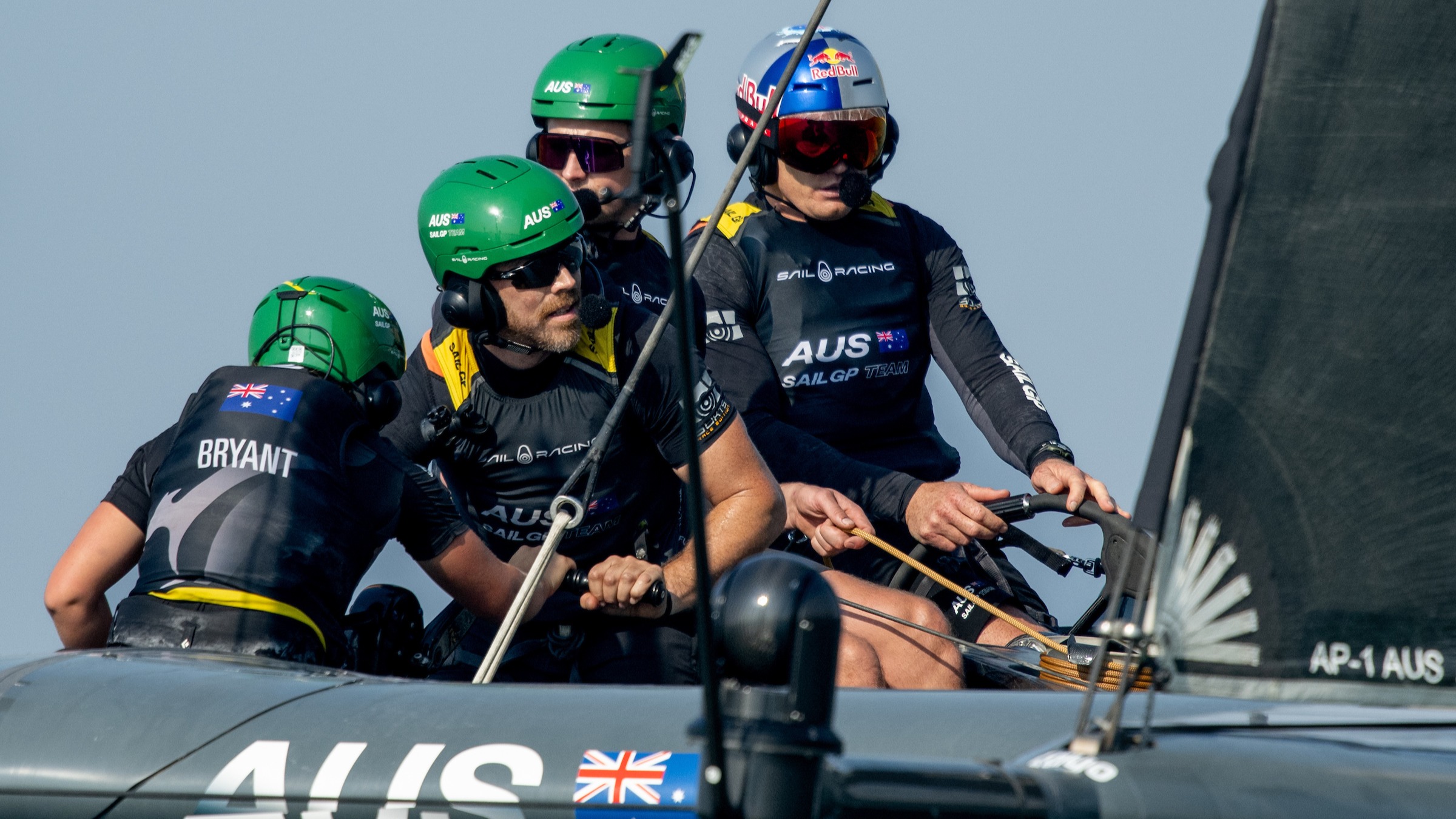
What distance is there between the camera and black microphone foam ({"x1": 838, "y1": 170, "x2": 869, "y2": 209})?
444 centimetres

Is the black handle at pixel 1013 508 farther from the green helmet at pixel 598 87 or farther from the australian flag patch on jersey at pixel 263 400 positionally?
the australian flag patch on jersey at pixel 263 400

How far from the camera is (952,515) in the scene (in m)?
3.75

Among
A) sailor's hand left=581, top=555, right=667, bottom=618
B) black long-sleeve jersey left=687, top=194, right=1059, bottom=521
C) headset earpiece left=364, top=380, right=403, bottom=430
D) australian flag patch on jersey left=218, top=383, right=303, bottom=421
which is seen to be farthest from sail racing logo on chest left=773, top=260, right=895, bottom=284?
australian flag patch on jersey left=218, top=383, right=303, bottom=421

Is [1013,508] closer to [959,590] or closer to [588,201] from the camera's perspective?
[959,590]

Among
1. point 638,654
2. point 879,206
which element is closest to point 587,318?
point 638,654

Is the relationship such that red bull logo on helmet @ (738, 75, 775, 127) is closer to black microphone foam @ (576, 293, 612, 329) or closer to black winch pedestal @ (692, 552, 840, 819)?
black microphone foam @ (576, 293, 612, 329)

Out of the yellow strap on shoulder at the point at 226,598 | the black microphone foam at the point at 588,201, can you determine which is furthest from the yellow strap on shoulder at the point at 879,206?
the yellow strap on shoulder at the point at 226,598

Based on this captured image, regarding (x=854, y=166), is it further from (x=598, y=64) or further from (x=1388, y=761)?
(x=1388, y=761)

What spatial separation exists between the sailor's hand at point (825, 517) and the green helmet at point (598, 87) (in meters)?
1.11

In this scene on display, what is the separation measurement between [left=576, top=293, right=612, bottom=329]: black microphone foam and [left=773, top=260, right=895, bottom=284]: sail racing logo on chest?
97 cm

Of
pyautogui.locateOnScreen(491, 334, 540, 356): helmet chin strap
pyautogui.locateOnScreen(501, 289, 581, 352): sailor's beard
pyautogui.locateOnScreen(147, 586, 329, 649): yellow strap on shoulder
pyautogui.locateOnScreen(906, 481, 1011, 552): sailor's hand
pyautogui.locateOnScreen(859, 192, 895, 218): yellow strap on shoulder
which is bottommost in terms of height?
pyautogui.locateOnScreen(147, 586, 329, 649): yellow strap on shoulder

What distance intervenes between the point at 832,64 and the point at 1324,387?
113 inches

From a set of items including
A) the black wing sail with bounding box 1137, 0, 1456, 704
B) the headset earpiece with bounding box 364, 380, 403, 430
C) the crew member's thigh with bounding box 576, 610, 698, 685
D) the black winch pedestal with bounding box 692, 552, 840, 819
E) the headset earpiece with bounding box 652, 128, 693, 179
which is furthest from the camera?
the headset earpiece with bounding box 652, 128, 693, 179

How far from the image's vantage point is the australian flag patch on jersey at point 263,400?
303 centimetres
